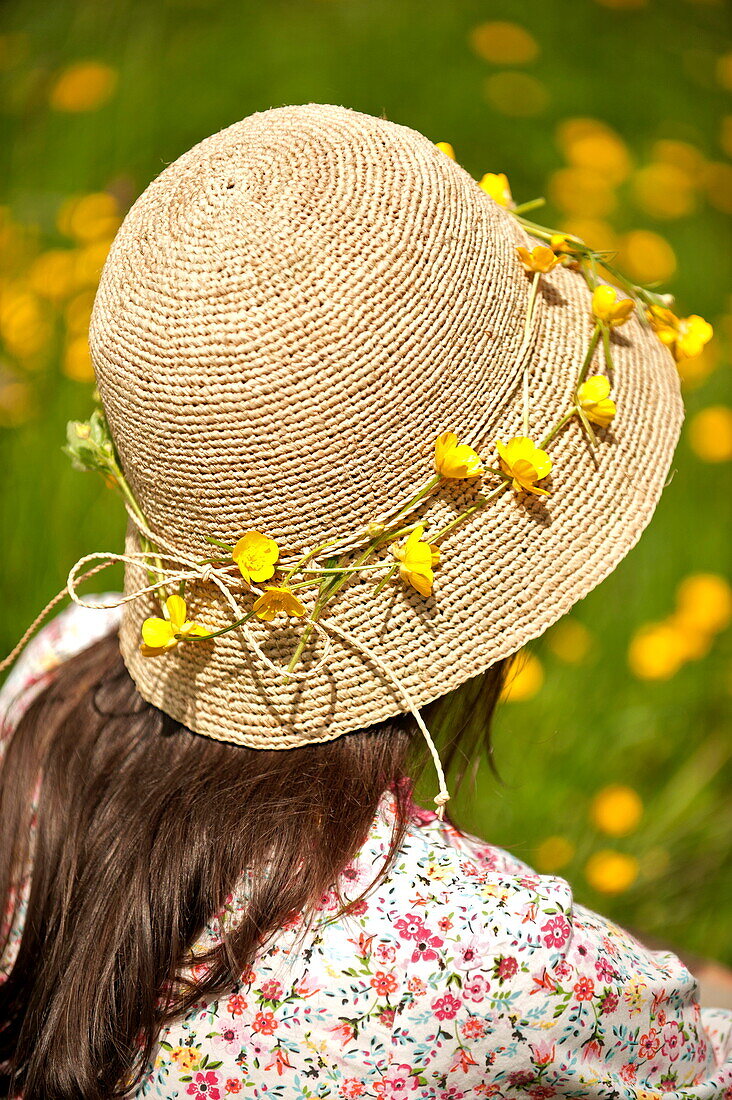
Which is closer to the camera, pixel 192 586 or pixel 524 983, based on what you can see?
pixel 524 983

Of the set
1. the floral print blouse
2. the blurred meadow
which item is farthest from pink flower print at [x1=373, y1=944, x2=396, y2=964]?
the blurred meadow

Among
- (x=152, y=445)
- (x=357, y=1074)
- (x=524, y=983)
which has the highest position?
(x=152, y=445)

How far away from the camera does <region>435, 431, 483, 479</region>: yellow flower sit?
0.98 m

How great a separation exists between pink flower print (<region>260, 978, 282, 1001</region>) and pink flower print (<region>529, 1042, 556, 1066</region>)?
0.84 ft

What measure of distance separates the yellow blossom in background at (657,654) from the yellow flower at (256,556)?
Answer: 1400mm

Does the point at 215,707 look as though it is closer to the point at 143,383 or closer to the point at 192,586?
the point at 192,586

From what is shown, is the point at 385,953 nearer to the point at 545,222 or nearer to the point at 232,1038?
the point at 232,1038

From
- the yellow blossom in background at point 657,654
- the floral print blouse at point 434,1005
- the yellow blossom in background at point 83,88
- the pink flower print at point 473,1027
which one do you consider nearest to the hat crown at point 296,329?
the floral print blouse at point 434,1005

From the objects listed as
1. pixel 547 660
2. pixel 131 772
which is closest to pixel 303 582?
pixel 131 772

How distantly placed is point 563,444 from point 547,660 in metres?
1.21

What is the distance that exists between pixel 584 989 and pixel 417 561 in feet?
1.49

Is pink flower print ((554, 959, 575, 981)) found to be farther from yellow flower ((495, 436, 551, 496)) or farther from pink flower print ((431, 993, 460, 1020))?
yellow flower ((495, 436, 551, 496))

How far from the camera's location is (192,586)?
3.55 ft

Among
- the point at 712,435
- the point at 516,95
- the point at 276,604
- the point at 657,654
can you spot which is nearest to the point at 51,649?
the point at 276,604
